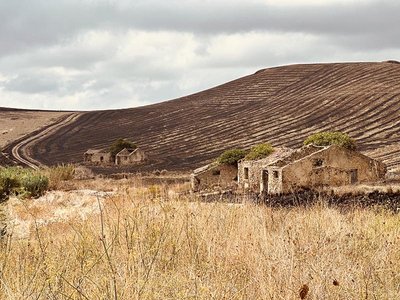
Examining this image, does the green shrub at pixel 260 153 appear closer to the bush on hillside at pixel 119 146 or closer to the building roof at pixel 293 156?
the building roof at pixel 293 156

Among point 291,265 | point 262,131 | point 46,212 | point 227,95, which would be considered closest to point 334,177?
point 46,212

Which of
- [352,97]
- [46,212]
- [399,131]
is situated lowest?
[46,212]

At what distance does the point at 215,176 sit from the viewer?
2018 inches

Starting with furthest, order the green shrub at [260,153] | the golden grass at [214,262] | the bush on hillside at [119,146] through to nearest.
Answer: the bush on hillside at [119,146]
the green shrub at [260,153]
the golden grass at [214,262]

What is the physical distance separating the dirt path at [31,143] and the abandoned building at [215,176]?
28112 millimetres

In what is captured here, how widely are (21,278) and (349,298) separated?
9.94 feet

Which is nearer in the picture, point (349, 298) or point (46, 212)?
point (349, 298)

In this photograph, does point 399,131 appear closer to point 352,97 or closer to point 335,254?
point 352,97

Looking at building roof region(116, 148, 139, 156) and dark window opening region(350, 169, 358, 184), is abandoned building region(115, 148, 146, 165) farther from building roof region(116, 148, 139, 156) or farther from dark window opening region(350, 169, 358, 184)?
dark window opening region(350, 169, 358, 184)

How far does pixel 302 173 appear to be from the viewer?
40.1m

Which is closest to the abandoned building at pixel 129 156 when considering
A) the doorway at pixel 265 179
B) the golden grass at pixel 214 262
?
the doorway at pixel 265 179

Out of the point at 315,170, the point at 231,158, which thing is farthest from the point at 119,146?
the point at 315,170

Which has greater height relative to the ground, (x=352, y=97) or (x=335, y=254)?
(x=352, y=97)

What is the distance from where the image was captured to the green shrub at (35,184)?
33344 millimetres
